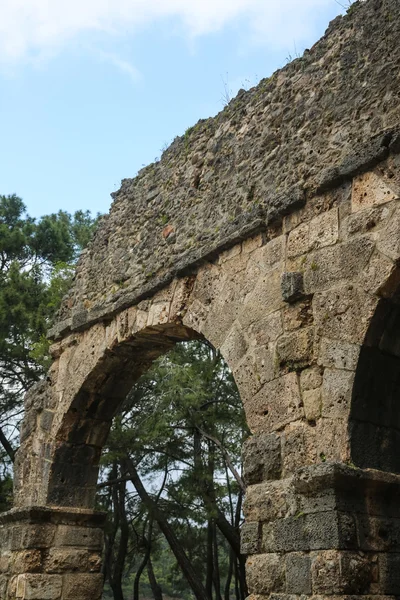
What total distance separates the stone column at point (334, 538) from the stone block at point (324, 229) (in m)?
1.43

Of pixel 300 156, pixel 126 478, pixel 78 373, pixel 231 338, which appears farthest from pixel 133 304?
pixel 126 478

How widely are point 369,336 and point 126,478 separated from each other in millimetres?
8718

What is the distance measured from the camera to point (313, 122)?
4.98 m

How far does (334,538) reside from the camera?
370cm

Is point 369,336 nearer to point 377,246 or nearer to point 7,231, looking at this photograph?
point 377,246

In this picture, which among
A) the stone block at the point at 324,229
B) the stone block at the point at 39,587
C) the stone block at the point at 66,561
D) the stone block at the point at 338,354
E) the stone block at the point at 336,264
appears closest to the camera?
the stone block at the point at 338,354

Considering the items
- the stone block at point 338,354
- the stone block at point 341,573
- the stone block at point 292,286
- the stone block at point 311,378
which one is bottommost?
the stone block at point 341,573

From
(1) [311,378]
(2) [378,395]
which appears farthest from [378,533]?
(1) [311,378]

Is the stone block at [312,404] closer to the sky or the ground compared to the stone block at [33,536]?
closer to the sky

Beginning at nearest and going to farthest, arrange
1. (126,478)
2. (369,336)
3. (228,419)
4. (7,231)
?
1. (369,336)
2. (228,419)
3. (126,478)
4. (7,231)

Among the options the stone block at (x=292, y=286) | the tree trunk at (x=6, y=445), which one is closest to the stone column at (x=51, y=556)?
the stone block at (x=292, y=286)

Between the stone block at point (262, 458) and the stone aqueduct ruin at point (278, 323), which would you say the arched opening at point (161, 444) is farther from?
the stone block at point (262, 458)

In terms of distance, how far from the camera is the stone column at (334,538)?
368 centimetres

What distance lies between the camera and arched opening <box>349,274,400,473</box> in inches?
158
